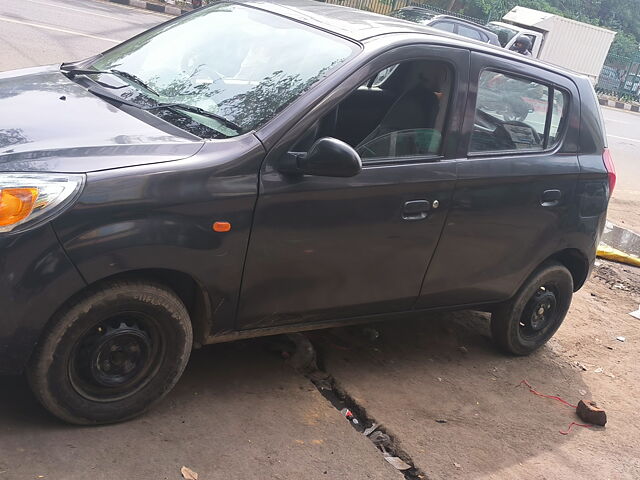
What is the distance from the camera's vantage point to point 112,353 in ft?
10.4

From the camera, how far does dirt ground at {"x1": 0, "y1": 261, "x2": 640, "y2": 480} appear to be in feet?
10.4

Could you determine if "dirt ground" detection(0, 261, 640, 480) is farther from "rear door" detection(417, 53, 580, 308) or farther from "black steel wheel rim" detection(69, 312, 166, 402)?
"rear door" detection(417, 53, 580, 308)

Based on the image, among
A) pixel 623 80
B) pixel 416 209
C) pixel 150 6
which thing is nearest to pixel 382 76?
pixel 416 209

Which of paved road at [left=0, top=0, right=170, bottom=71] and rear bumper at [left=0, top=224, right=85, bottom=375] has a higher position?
rear bumper at [left=0, top=224, right=85, bottom=375]

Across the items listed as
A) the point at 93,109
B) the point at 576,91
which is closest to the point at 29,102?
the point at 93,109

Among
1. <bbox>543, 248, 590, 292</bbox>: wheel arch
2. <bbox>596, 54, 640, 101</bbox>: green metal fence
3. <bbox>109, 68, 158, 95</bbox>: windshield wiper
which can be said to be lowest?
<bbox>596, 54, 640, 101</bbox>: green metal fence

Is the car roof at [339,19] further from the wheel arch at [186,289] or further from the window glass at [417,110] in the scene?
the wheel arch at [186,289]

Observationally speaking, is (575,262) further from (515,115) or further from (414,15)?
(414,15)

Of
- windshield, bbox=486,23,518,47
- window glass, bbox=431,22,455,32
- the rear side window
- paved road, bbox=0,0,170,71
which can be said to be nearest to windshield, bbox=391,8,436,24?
window glass, bbox=431,22,455,32

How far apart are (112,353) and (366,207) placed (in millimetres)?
1298

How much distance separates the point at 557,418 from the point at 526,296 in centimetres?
76

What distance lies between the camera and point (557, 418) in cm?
439

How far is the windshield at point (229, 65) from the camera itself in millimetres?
3559

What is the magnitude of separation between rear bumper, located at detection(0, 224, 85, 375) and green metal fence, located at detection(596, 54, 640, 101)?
30914 mm
